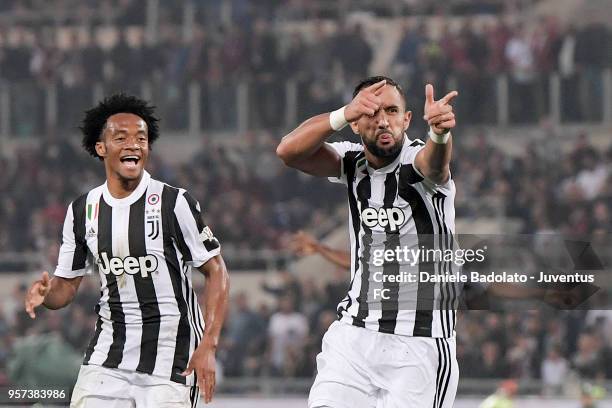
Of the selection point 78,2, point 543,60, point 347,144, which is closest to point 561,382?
point 543,60

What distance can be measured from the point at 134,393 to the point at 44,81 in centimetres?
1691

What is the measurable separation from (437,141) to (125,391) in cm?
203

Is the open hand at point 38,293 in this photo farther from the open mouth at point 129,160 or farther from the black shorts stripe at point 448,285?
the black shorts stripe at point 448,285

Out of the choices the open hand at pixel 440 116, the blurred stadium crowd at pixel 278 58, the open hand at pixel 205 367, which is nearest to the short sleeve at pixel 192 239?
the open hand at pixel 205 367

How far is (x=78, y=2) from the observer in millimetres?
24828

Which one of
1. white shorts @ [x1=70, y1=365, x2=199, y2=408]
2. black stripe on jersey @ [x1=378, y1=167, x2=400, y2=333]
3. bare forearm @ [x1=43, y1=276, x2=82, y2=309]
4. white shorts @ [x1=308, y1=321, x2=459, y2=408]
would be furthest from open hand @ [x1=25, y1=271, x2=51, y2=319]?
black stripe on jersey @ [x1=378, y1=167, x2=400, y2=333]

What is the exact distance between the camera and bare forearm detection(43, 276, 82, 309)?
22.6ft

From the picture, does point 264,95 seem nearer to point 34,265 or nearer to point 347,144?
point 34,265

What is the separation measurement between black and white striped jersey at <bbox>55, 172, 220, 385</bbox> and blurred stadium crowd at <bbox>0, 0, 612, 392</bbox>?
929 centimetres

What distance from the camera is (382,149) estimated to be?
6355 mm

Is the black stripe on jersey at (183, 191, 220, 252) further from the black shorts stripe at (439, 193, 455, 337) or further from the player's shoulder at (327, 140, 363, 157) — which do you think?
the black shorts stripe at (439, 193, 455, 337)

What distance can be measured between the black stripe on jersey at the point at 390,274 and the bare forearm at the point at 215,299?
30.9 inches

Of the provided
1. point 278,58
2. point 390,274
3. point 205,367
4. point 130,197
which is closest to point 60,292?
point 130,197

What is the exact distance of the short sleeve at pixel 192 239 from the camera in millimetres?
6629
